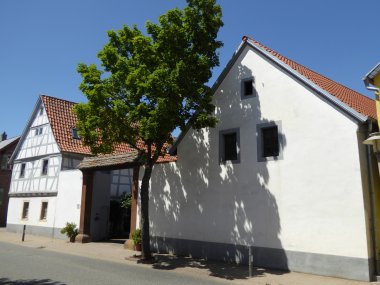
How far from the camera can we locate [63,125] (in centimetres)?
2556

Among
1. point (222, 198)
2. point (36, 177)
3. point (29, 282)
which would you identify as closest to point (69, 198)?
point (36, 177)

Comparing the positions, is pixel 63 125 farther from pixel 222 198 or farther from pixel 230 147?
pixel 222 198

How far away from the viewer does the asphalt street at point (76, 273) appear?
10.1 m

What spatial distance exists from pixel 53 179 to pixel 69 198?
2.54m

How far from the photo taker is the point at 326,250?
11711 mm

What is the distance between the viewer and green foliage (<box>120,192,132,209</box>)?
2230 cm

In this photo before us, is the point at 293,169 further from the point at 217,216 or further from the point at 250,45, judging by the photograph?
the point at 250,45

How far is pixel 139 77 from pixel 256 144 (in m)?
5.12

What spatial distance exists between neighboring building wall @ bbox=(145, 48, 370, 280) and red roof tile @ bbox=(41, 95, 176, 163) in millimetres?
8212

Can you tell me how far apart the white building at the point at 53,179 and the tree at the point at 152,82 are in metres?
8.86

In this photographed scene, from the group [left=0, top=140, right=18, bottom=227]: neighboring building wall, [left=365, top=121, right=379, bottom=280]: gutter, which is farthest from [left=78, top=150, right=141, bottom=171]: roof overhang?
[left=0, top=140, right=18, bottom=227]: neighboring building wall

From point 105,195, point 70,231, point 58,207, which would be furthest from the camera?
point 58,207

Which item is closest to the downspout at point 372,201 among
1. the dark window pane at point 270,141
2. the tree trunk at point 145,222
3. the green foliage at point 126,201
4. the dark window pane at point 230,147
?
the dark window pane at point 270,141

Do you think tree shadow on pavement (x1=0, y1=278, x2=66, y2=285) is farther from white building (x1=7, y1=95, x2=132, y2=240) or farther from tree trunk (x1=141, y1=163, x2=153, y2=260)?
white building (x1=7, y1=95, x2=132, y2=240)
